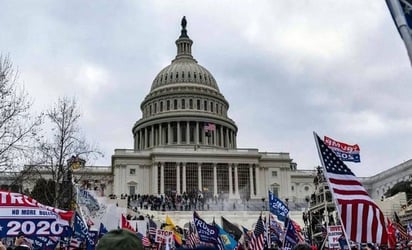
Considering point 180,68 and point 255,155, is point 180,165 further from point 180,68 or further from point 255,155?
point 180,68

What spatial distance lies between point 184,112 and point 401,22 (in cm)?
9481

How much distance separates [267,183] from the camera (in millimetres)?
89875

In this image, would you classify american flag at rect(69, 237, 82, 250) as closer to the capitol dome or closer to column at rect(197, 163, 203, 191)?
column at rect(197, 163, 203, 191)

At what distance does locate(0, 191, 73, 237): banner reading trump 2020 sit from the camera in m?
12.7

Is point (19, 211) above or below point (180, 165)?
below

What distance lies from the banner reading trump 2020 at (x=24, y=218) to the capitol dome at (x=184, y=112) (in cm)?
8208

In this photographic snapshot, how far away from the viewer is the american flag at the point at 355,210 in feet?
30.1

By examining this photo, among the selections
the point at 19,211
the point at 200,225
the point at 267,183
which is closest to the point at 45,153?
the point at 200,225

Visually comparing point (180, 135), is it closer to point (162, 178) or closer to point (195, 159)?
point (195, 159)

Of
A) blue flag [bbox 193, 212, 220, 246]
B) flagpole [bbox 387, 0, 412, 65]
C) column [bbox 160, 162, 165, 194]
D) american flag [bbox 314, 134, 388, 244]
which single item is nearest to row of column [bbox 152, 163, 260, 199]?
column [bbox 160, 162, 165, 194]

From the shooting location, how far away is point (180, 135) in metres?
98.8

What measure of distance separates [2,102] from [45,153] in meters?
6.79

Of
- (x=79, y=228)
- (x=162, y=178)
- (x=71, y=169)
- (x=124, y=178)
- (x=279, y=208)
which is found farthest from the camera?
(x=124, y=178)

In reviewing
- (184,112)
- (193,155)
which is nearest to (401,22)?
(193,155)
